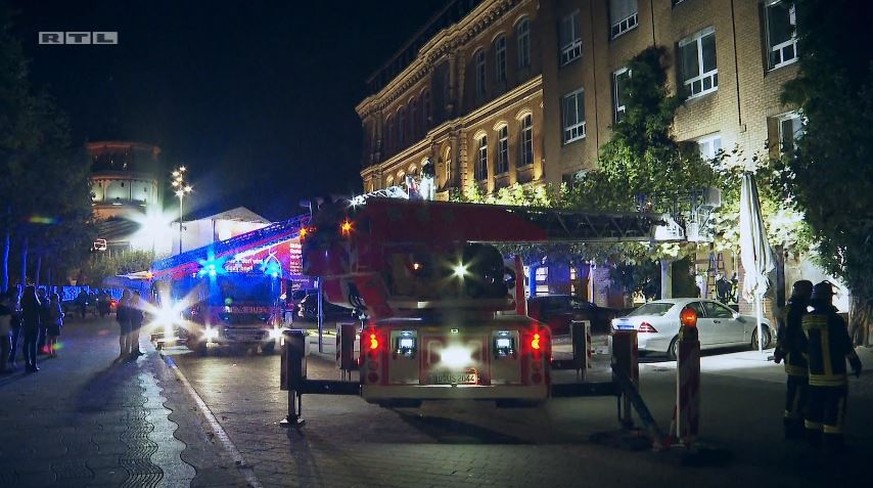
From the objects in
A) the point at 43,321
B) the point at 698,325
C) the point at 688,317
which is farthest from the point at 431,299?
the point at 43,321

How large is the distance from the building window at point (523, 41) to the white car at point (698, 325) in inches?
777

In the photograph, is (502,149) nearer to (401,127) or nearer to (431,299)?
(401,127)

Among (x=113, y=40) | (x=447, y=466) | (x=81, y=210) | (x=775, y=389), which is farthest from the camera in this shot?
(x=81, y=210)

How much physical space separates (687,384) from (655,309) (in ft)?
32.4

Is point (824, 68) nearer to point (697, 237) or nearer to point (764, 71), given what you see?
point (697, 237)

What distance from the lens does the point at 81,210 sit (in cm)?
4391

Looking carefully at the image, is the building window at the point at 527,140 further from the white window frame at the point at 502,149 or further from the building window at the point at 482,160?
the building window at the point at 482,160

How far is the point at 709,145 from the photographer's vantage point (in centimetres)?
2405

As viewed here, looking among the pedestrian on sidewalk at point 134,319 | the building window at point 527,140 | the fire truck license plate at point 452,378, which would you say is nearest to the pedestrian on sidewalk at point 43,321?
the pedestrian on sidewalk at point 134,319

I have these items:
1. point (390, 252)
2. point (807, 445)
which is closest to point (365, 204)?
point (390, 252)

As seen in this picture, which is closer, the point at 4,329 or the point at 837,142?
the point at 837,142

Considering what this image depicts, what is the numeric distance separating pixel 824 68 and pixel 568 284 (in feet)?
62.4

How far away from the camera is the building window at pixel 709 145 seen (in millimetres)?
23542

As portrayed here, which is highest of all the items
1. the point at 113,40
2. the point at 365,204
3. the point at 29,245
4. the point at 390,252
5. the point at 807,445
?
the point at 113,40
